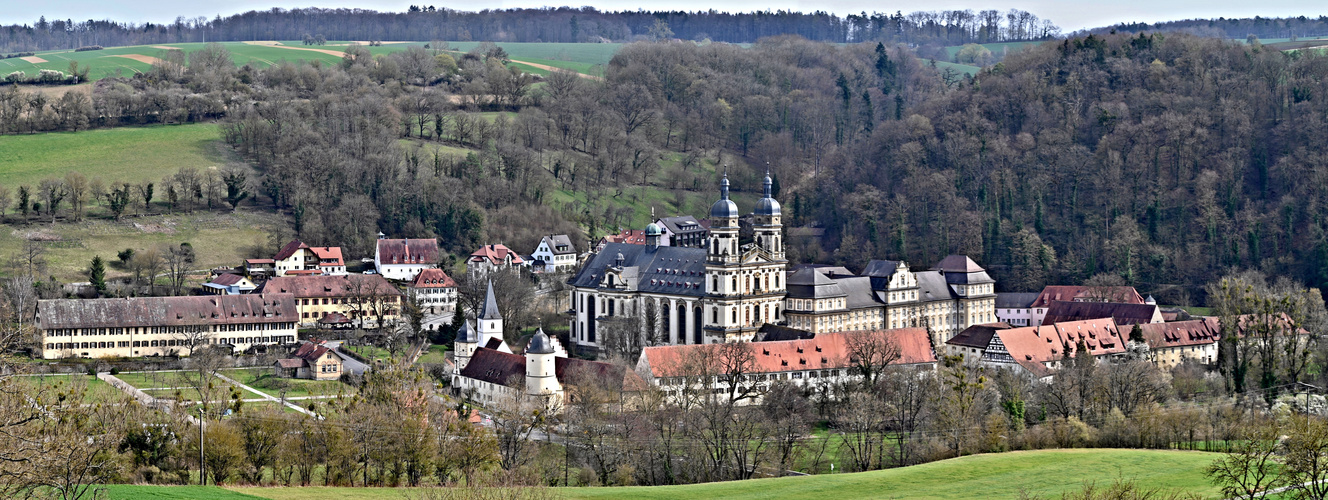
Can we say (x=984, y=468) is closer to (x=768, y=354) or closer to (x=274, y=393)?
(x=768, y=354)

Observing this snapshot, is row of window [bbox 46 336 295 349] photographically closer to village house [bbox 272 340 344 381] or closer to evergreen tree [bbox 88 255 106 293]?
village house [bbox 272 340 344 381]

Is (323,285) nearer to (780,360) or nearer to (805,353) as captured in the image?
(780,360)

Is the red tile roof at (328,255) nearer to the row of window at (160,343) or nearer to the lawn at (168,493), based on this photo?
the row of window at (160,343)

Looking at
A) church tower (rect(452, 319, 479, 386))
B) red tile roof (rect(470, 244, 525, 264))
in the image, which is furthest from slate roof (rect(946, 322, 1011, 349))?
red tile roof (rect(470, 244, 525, 264))

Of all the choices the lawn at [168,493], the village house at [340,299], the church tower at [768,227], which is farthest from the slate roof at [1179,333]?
the lawn at [168,493]

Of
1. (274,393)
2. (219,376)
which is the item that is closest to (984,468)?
(274,393)

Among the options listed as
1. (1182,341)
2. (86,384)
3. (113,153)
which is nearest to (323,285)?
(86,384)
